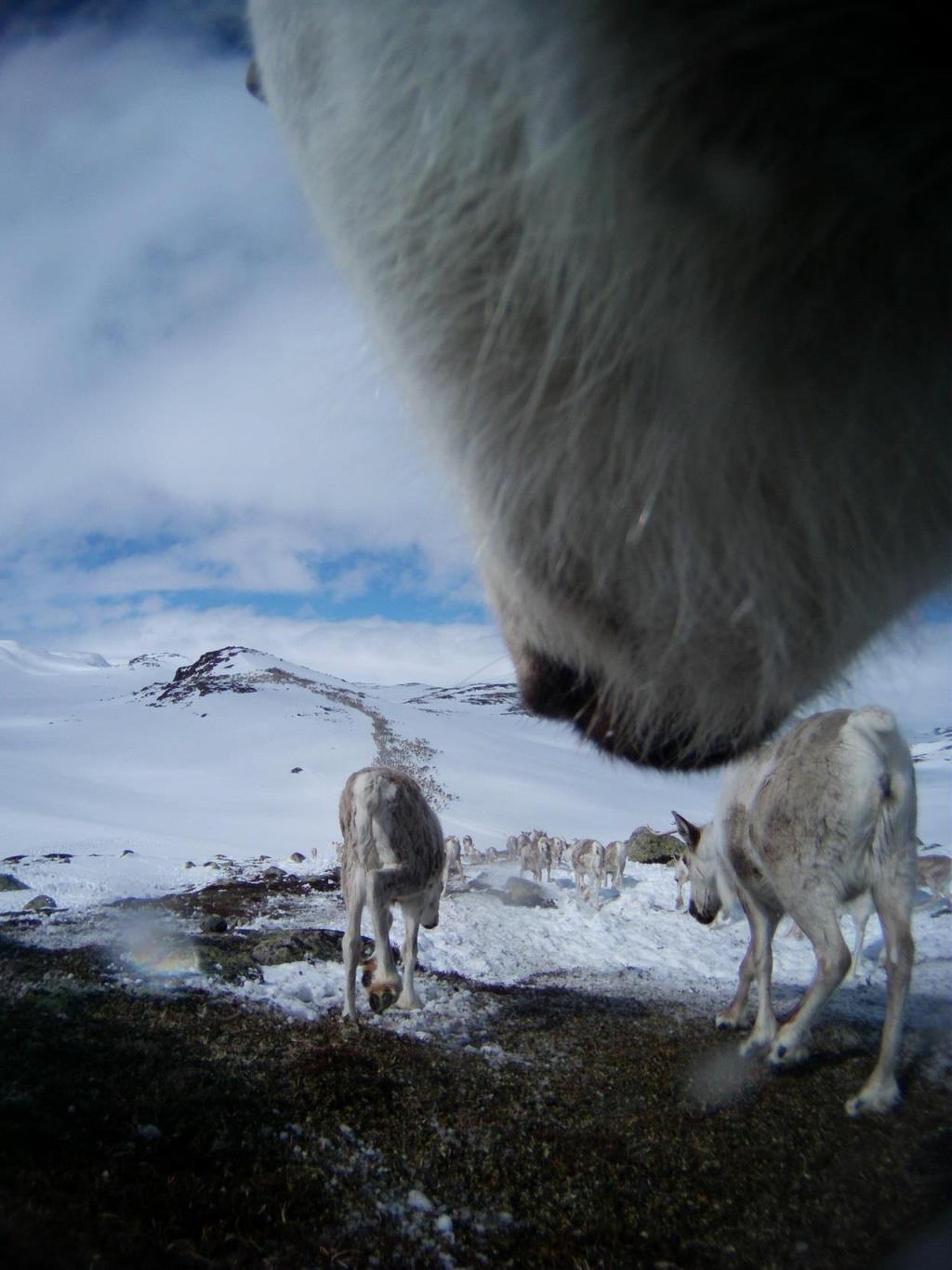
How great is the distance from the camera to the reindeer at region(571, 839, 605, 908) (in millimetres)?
11836

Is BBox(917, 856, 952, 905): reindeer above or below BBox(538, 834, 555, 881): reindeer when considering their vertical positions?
above

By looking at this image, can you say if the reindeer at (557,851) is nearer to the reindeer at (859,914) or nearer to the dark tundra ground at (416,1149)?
the reindeer at (859,914)

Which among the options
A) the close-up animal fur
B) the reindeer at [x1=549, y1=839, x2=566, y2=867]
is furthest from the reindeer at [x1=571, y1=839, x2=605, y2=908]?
the close-up animal fur

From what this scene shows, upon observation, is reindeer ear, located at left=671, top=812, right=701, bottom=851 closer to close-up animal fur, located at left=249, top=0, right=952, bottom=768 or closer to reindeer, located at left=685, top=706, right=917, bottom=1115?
reindeer, located at left=685, top=706, right=917, bottom=1115

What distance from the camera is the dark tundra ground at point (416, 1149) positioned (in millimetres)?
2277

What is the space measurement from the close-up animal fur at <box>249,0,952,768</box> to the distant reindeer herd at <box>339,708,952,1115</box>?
10.8 ft

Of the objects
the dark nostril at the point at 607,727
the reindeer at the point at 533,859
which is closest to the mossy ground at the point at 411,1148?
the dark nostril at the point at 607,727

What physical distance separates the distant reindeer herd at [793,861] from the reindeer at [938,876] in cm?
399

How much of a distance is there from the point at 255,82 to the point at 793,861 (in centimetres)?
446

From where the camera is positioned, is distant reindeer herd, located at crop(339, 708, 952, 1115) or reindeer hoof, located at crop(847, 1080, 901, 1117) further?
distant reindeer herd, located at crop(339, 708, 952, 1115)

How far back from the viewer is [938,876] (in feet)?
30.0

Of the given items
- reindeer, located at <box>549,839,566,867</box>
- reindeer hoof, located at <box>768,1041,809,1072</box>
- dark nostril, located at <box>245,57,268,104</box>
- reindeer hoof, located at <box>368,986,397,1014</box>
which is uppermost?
dark nostril, located at <box>245,57,268,104</box>

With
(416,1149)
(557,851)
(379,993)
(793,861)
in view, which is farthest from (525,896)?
(416,1149)

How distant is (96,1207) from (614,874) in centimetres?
1118
